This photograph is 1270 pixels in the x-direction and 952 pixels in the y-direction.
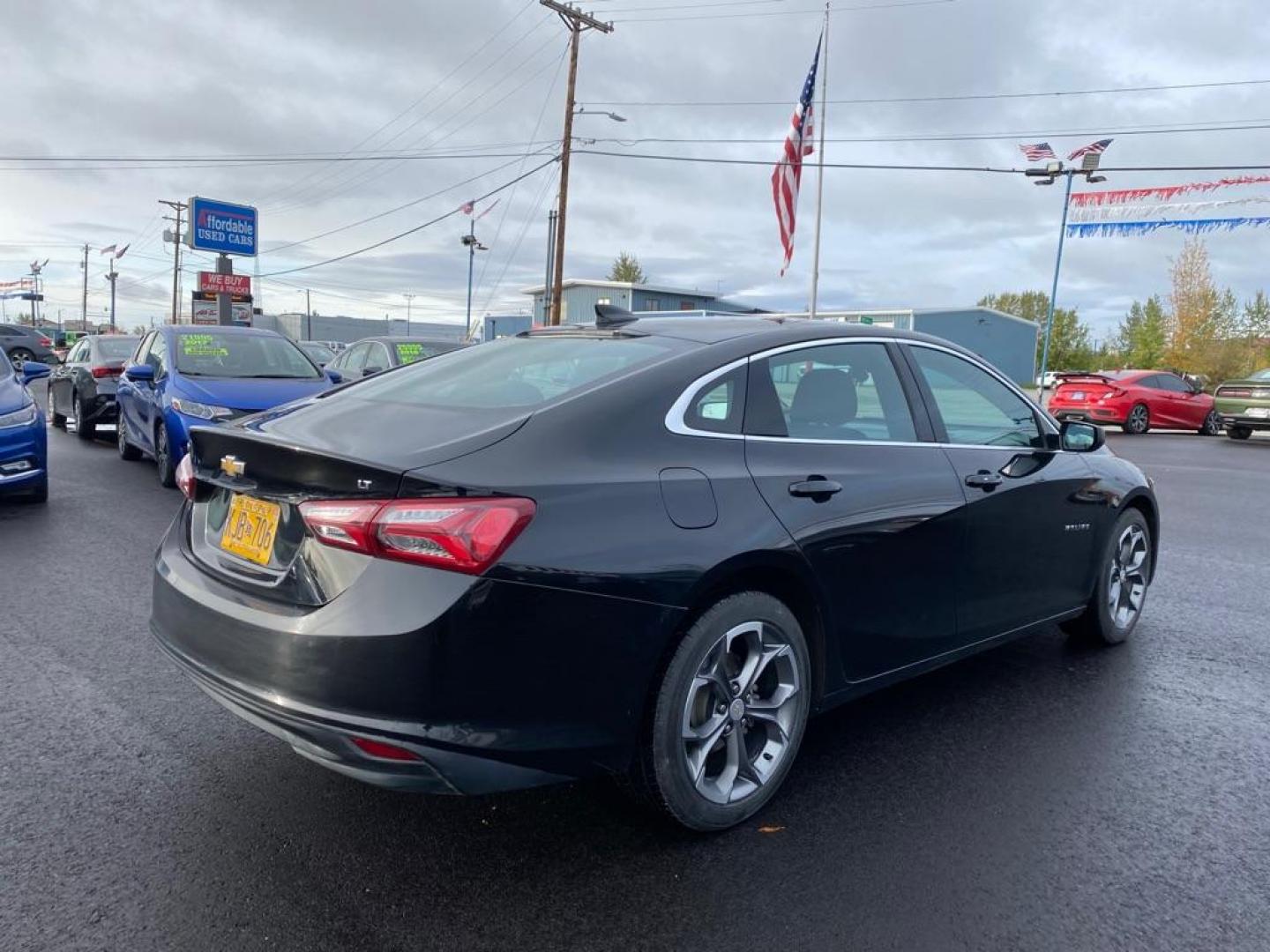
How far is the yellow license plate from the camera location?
8.69 ft

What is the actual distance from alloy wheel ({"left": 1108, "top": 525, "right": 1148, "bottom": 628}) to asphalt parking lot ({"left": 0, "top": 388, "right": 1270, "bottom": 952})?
56 centimetres

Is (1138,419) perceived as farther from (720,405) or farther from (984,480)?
(720,405)

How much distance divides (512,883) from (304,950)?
0.56 metres

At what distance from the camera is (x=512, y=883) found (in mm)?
2564

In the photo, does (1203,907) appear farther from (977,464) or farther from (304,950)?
(304,950)

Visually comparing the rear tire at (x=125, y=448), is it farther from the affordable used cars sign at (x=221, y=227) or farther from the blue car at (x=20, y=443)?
the affordable used cars sign at (x=221, y=227)

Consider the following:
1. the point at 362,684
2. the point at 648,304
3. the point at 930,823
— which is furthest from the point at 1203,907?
the point at 648,304

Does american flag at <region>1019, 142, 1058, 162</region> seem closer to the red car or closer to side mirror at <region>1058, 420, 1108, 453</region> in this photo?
the red car

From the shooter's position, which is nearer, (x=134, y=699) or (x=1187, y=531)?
(x=134, y=699)

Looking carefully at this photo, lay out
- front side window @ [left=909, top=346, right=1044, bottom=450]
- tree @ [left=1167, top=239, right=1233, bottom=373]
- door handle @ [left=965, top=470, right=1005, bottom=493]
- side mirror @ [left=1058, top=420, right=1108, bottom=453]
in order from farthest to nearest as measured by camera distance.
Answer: tree @ [left=1167, top=239, right=1233, bottom=373] < side mirror @ [left=1058, top=420, right=1108, bottom=453] < front side window @ [left=909, top=346, right=1044, bottom=450] < door handle @ [left=965, top=470, right=1005, bottom=493]

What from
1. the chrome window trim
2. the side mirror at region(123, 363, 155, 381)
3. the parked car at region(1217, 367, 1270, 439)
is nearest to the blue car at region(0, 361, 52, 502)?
the side mirror at region(123, 363, 155, 381)

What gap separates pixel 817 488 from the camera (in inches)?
120

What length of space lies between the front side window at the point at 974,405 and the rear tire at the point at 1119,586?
89cm

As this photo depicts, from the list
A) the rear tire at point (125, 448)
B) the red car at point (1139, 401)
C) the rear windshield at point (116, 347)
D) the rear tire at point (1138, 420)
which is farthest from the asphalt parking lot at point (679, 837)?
the rear tire at point (1138, 420)
